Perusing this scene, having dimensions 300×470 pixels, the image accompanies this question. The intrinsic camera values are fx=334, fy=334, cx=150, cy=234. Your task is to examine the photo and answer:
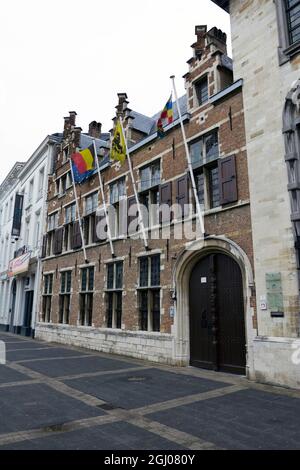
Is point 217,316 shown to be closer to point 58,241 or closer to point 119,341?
point 119,341

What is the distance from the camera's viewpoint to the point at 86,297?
51.3 feet

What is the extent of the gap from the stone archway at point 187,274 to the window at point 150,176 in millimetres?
3332

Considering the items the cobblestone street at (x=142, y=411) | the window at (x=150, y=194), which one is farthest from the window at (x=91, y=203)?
the cobblestone street at (x=142, y=411)

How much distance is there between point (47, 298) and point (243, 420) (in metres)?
16.3

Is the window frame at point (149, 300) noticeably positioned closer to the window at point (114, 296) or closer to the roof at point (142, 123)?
the window at point (114, 296)

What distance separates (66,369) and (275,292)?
6.33 m

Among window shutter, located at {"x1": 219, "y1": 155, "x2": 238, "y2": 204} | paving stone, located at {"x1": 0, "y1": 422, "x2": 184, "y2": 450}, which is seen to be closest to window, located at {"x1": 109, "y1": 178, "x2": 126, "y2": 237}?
window shutter, located at {"x1": 219, "y1": 155, "x2": 238, "y2": 204}

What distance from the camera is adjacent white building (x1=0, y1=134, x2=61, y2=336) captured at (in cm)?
2180

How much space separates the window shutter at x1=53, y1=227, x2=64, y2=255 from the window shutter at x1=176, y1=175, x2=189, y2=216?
9.54 m

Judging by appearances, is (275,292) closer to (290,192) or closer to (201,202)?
(290,192)

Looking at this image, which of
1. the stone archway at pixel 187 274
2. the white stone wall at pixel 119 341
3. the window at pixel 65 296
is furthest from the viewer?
the window at pixel 65 296

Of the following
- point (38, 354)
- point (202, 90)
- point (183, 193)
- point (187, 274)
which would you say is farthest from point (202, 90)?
point (38, 354)

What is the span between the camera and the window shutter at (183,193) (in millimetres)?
11038
